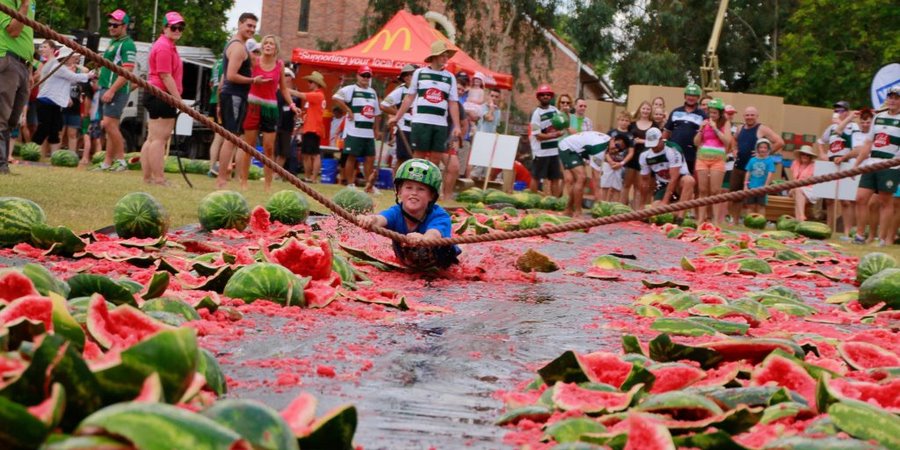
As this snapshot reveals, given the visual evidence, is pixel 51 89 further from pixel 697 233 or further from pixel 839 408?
pixel 839 408

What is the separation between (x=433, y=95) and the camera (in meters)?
16.1

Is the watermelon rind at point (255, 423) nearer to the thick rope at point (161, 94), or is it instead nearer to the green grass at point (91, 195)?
the thick rope at point (161, 94)

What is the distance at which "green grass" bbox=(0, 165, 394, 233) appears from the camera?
9.40m

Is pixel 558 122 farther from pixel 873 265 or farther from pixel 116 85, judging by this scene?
pixel 873 265

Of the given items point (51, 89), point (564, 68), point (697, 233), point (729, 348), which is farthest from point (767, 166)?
point (564, 68)

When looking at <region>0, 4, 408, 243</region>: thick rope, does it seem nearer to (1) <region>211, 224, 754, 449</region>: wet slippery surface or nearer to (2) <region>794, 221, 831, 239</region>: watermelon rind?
(1) <region>211, 224, 754, 449</region>: wet slippery surface

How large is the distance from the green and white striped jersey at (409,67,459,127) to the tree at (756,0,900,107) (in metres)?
28.3

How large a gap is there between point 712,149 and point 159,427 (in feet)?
53.5

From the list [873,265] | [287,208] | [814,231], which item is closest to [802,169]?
[814,231]

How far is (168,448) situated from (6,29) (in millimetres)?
9492

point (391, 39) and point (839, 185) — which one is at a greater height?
point (391, 39)

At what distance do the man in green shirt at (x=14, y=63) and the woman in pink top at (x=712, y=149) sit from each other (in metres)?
10.0

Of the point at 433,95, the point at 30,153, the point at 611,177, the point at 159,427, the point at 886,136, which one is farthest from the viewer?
the point at 30,153

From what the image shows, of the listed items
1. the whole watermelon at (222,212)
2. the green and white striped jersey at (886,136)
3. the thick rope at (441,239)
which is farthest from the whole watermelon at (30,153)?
the thick rope at (441,239)
